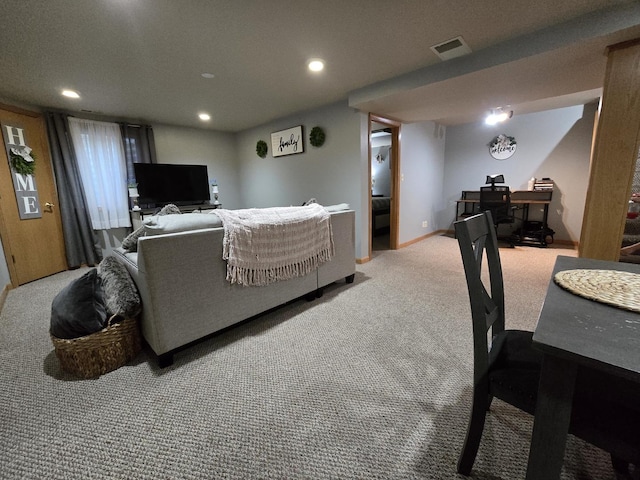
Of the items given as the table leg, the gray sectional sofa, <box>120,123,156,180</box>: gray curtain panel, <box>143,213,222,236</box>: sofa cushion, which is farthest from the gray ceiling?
the table leg

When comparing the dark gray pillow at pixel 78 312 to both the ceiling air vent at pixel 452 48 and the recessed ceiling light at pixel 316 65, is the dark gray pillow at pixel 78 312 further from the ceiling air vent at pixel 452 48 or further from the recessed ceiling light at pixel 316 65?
the ceiling air vent at pixel 452 48

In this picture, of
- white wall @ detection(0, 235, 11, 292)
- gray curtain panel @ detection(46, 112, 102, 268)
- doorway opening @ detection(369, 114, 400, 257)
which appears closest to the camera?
white wall @ detection(0, 235, 11, 292)

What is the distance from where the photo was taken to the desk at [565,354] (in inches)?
21.5

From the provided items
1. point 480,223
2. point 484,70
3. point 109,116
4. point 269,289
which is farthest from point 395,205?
point 109,116

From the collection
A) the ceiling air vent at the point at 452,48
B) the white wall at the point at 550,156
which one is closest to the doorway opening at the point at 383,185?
the ceiling air vent at the point at 452,48

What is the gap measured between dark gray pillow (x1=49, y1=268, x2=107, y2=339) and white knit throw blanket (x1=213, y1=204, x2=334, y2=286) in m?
0.79

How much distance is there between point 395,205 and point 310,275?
2.43 meters

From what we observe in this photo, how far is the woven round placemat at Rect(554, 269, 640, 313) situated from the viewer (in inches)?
29.8

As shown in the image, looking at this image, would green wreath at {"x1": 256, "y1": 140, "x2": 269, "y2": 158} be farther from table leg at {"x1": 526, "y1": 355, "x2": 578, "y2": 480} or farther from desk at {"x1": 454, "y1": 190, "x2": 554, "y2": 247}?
table leg at {"x1": 526, "y1": 355, "x2": 578, "y2": 480}

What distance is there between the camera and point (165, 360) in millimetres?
1637

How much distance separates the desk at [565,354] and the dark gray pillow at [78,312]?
2.10 meters

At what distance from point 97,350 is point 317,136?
11.3 feet

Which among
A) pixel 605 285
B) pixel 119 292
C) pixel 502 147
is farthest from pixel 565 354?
pixel 502 147

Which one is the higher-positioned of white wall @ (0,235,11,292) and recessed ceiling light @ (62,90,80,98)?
recessed ceiling light @ (62,90,80,98)
